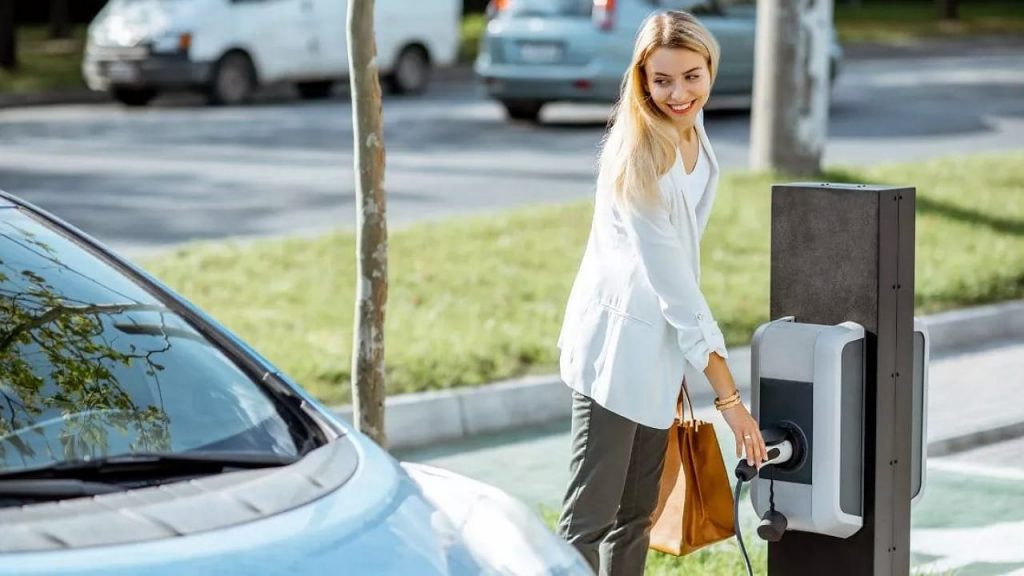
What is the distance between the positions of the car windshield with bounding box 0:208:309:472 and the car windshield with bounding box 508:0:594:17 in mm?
A: 14423

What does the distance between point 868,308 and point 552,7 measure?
14.0 meters

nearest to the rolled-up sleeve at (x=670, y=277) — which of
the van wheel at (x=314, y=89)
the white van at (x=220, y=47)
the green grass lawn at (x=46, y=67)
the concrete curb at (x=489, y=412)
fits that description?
the concrete curb at (x=489, y=412)

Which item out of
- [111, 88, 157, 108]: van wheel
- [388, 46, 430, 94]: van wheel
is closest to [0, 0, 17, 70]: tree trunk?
[111, 88, 157, 108]: van wheel

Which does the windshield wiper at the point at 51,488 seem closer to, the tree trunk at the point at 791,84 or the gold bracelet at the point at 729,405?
the gold bracelet at the point at 729,405

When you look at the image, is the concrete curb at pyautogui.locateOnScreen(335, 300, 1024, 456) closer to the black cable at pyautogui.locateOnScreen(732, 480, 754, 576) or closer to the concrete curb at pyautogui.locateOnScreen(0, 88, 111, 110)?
the black cable at pyautogui.locateOnScreen(732, 480, 754, 576)

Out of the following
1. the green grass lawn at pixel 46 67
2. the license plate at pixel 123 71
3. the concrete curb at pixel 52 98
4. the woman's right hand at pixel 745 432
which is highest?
the woman's right hand at pixel 745 432

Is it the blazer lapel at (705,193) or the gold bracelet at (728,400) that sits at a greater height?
the blazer lapel at (705,193)

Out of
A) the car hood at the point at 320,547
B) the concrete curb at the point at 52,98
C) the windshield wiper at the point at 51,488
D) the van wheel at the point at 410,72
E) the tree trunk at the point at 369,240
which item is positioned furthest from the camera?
the van wheel at the point at 410,72

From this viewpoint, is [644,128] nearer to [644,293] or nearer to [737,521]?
[644,293]

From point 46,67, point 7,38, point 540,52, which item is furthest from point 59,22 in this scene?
point 540,52

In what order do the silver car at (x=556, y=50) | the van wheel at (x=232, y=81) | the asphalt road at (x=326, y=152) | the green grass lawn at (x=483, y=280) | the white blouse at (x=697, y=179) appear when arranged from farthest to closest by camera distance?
the van wheel at (x=232, y=81), the silver car at (x=556, y=50), the asphalt road at (x=326, y=152), the green grass lawn at (x=483, y=280), the white blouse at (x=697, y=179)

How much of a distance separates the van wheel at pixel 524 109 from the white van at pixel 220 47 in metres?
4.07

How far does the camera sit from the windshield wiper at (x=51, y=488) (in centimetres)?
289

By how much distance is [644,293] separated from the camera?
4.02 metres
